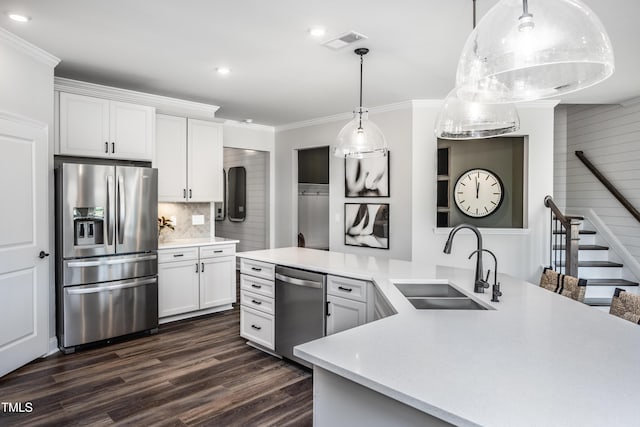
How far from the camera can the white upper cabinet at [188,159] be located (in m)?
4.75

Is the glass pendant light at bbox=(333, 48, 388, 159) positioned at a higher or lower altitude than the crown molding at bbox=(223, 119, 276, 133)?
lower

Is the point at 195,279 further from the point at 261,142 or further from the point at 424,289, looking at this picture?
the point at 424,289

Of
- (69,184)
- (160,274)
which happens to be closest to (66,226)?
(69,184)

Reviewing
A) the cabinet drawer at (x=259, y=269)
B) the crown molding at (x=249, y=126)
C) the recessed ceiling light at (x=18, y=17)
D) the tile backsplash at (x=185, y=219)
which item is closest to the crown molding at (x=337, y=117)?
the crown molding at (x=249, y=126)

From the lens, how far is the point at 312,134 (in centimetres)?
610

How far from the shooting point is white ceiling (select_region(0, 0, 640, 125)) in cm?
260

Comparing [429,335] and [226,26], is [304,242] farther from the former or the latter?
[429,335]

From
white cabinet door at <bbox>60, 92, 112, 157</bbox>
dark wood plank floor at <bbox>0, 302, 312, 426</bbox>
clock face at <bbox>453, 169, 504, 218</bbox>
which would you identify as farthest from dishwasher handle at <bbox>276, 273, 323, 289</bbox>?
clock face at <bbox>453, 169, 504, 218</bbox>

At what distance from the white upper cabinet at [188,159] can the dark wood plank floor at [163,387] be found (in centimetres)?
179

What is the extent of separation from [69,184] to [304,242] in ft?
11.7

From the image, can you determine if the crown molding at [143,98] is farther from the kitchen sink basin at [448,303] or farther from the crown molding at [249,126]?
the kitchen sink basin at [448,303]

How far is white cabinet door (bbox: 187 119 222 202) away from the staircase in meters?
4.16

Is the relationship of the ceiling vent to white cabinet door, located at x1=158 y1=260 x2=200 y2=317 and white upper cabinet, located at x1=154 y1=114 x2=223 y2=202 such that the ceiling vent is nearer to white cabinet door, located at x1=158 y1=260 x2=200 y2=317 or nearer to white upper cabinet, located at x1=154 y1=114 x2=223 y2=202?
white upper cabinet, located at x1=154 y1=114 x2=223 y2=202

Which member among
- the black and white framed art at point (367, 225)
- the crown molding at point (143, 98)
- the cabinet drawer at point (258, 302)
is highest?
the crown molding at point (143, 98)
